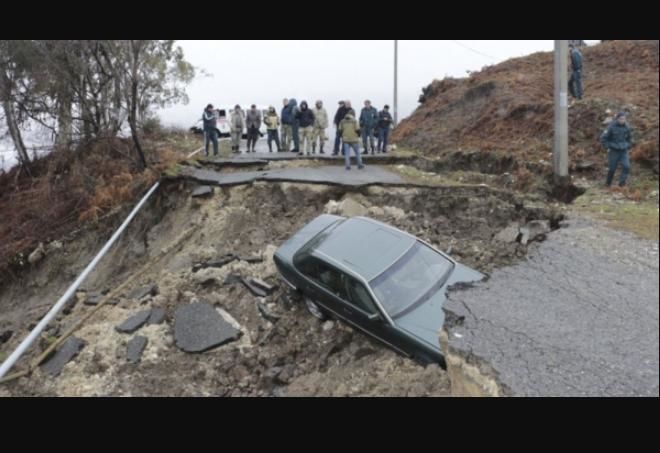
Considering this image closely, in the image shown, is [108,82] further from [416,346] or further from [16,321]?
[416,346]

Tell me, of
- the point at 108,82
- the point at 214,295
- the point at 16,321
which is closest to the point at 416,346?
the point at 214,295

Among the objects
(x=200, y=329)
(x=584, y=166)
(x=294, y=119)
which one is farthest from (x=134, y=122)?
(x=584, y=166)

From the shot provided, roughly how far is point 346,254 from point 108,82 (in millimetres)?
14666

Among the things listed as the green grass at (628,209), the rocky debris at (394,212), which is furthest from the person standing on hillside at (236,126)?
the green grass at (628,209)

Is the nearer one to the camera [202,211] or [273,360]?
[273,360]

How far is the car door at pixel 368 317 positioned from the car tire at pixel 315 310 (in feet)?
2.71

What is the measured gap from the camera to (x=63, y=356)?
768cm

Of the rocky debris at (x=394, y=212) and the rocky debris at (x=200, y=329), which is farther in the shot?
the rocky debris at (x=394, y=212)

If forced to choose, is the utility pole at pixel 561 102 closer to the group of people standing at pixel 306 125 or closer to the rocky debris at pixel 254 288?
the group of people standing at pixel 306 125

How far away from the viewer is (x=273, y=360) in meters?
7.47

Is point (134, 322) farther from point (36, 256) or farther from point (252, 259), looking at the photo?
point (36, 256)

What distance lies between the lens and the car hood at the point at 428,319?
5.87 meters

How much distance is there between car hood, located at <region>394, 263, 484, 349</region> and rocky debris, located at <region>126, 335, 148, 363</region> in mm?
4211

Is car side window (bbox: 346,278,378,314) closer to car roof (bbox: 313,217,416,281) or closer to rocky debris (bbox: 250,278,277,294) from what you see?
car roof (bbox: 313,217,416,281)
